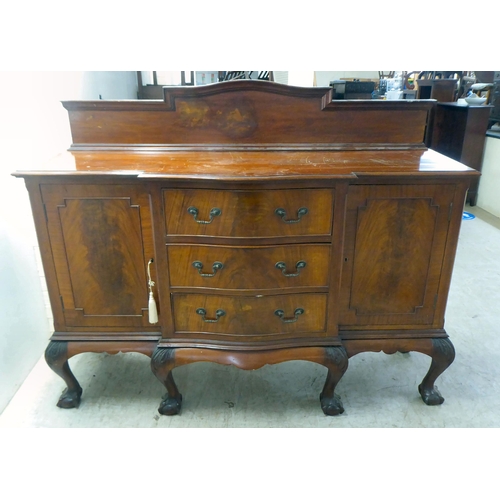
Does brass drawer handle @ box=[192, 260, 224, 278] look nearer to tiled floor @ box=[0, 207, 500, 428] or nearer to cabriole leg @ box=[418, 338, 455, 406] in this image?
tiled floor @ box=[0, 207, 500, 428]

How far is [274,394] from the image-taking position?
1.76 m

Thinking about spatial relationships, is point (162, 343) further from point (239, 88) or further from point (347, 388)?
→ point (239, 88)

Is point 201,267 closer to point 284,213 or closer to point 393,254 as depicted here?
point 284,213

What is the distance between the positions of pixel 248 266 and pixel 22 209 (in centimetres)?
103

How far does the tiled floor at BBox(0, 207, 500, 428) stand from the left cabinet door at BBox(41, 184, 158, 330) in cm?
37

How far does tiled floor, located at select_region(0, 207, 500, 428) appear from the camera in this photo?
5.31 feet

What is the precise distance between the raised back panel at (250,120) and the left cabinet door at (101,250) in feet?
1.25

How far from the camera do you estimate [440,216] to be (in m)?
1.41

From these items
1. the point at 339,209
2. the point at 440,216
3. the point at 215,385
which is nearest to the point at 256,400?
the point at 215,385

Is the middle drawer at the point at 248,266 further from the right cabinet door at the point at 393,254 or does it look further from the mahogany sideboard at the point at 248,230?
the right cabinet door at the point at 393,254

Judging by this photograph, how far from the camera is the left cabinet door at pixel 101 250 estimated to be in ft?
4.52

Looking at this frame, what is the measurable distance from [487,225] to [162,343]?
3.04 meters

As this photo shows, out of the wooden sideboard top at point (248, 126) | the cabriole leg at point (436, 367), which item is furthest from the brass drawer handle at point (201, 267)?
the cabriole leg at point (436, 367)

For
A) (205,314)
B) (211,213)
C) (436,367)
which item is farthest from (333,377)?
(211,213)
